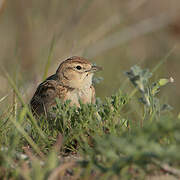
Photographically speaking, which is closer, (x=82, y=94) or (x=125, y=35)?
(x=82, y=94)

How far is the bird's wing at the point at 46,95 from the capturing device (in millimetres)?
4809

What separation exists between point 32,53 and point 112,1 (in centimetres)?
315

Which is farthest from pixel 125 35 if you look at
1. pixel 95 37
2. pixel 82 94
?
pixel 82 94

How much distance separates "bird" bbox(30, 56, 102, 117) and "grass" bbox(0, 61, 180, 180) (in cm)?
104

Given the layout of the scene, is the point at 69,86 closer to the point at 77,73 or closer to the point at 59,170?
the point at 77,73

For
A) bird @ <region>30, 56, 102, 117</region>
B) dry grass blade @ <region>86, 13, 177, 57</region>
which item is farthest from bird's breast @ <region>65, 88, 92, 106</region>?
dry grass blade @ <region>86, 13, 177, 57</region>

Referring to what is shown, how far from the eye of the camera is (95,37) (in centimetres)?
738

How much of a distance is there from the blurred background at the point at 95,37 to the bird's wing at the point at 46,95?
356 millimetres

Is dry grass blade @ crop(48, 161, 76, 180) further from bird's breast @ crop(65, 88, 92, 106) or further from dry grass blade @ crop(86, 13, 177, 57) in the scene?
dry grass blade @ crop(86, 13, 177, 57)

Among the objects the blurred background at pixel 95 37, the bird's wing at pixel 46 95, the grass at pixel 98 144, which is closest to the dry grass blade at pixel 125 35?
the blurred background at pixel 95 37

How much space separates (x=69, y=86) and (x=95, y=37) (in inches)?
97.7

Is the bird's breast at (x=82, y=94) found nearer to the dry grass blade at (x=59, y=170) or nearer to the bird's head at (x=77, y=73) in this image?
the bird's head at (x=77, y=73)

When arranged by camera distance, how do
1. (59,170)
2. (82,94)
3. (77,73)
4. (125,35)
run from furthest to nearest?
(125,35)
(77,73)
(82,94)
(59,170)

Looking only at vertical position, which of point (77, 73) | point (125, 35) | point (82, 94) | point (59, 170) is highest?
point (125, 35)
